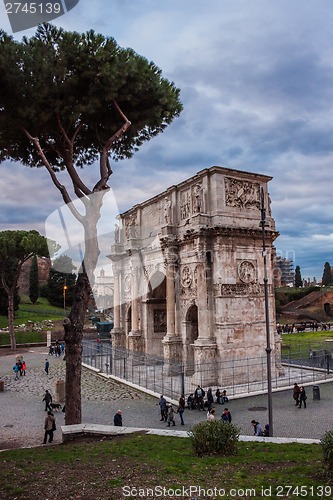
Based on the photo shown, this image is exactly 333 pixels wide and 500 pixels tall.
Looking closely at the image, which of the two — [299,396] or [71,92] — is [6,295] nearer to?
[299,396]

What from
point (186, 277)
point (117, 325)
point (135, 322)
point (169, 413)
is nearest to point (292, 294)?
point (117, 325)

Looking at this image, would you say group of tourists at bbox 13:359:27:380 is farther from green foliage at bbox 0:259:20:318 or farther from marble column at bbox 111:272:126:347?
green foliage at bbox 0:259:20:318

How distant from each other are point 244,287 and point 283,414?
7.79 metres

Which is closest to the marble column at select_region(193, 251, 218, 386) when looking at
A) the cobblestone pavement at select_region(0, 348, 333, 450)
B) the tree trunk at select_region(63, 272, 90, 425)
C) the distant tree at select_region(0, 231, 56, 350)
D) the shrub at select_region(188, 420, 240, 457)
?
the cobblestone pavement at select_region(0, 348, 333, 450)

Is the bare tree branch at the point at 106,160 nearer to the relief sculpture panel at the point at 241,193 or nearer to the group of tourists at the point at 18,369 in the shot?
the relief sculpture panel at the point at 241,193

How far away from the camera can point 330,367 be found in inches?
991

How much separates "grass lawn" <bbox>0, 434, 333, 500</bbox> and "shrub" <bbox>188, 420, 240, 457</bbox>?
24cm

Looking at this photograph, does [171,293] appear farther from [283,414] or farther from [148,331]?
[283,414]

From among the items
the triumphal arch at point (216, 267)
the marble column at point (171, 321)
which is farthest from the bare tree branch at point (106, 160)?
the marble column at point (171, 321)

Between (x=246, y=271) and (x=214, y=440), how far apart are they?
1471cm

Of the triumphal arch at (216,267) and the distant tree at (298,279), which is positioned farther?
the distant tree at (298,279)

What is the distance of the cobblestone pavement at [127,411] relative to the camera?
47.2 ft

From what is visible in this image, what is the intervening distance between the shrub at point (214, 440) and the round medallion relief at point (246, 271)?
14105 millimetres

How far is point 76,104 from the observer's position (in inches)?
546
